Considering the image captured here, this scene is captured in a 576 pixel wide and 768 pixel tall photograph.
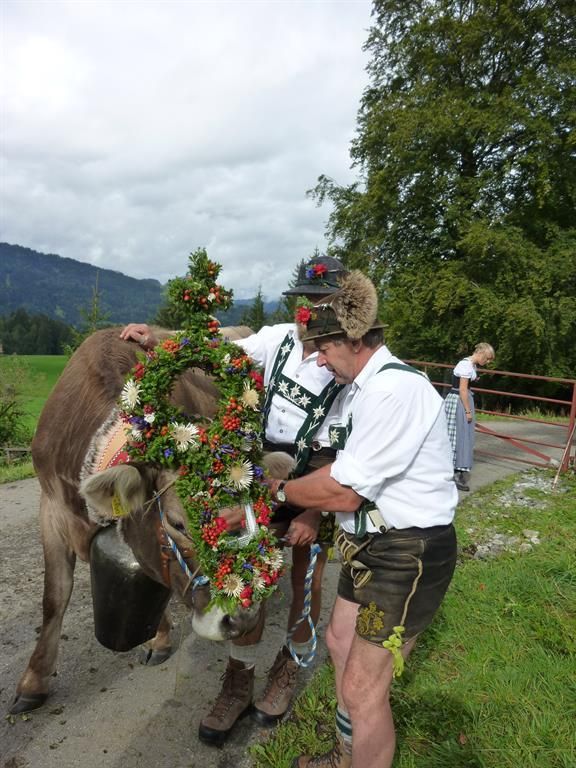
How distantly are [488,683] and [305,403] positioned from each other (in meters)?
2.18

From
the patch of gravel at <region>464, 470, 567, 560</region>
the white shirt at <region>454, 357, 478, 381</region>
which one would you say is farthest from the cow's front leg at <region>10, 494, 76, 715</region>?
the white shirt at <region>454, 357, 478, 381</region>

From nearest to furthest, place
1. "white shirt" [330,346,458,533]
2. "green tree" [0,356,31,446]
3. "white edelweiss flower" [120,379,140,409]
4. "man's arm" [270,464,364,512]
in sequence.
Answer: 1. "white shirt" [330,346,458,533]
2. "man's arm" [270,464,364,512]
3. "white edelweiss flower" [120,379,140,409]
4. "green tree" [0,356,31,446]

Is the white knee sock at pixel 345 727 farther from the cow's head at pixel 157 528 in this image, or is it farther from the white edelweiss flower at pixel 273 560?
the white edelweiss flower at pixel 273 560

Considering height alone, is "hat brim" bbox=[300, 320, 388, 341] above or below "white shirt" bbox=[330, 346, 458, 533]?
above

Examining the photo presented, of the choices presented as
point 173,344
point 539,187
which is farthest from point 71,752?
point 539,187

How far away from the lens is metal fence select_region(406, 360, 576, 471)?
881cm

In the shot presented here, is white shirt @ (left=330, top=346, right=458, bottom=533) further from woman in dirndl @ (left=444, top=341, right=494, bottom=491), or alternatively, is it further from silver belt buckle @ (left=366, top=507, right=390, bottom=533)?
woman in dirndl @ (left=444, top=341, right=494, bottom=491)

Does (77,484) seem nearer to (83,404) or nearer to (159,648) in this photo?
(83,404)

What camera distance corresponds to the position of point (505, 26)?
17.6 m

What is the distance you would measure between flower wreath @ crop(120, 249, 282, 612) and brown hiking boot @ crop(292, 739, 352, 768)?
0.91 meters

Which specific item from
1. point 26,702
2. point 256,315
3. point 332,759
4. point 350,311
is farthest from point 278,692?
point 256,315

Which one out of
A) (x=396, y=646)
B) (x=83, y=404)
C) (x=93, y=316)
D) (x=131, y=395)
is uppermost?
(x=93, y=316)

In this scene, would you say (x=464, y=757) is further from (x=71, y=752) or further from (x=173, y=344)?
(x=173, y=344)

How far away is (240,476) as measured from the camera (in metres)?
2.23
